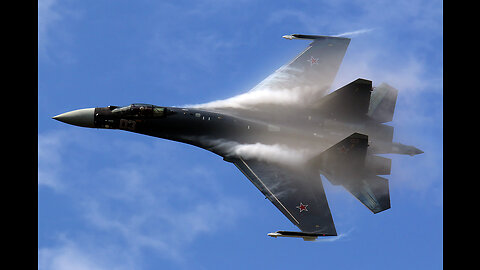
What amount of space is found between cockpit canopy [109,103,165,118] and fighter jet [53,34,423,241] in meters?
0.05

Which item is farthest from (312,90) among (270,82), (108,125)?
(108,125)

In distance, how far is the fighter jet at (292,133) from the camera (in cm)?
3897

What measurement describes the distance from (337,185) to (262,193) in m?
3.63

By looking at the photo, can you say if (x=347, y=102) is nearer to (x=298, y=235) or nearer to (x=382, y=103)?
(x=382, y=103)

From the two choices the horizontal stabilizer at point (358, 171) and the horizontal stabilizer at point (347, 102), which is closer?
the horizontal stabilizer at point (358, 171)

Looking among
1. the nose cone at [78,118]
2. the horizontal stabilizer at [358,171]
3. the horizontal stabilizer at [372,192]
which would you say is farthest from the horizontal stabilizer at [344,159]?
the nose cone at [78,118]

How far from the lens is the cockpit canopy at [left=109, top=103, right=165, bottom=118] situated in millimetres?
40062

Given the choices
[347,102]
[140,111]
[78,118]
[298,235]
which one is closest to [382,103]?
[347,102]

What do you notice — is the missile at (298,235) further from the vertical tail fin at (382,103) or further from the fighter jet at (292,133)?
the vertical tail fin at (382,103)

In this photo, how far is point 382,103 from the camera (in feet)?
136

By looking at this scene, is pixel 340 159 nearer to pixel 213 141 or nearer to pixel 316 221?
pixel 316 221

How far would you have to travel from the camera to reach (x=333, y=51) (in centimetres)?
4412

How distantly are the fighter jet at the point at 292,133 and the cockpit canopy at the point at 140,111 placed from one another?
1.9 inches

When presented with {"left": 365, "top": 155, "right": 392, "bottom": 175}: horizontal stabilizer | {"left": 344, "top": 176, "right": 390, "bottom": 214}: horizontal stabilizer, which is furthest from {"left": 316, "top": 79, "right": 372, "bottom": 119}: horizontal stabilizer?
{"left": 344, "top": 176, "right": 390, "bottom": 214}: horizontal stabilizer
